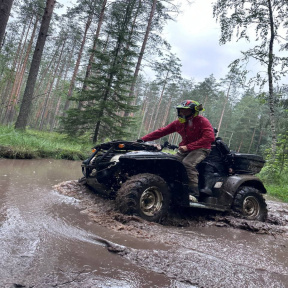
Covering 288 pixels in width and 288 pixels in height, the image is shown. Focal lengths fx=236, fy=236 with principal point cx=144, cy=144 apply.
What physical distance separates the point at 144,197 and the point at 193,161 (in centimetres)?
122

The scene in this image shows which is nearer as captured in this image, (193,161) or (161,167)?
(161,167)

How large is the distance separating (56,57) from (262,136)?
129ft

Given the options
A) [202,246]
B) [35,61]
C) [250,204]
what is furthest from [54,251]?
[35,61]

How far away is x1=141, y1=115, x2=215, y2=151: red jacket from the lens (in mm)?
4410

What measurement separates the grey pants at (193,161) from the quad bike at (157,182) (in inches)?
9.9

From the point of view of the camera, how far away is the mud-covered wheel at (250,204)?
15.5ft

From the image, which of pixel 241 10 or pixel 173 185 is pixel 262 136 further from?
pixel 173 185

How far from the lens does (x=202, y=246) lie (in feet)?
10.1

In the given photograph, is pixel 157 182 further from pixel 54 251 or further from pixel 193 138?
pixel 54 251

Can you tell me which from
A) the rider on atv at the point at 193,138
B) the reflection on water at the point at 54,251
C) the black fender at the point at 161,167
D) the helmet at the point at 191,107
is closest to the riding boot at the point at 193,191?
the rider on atv at the point at 193,138

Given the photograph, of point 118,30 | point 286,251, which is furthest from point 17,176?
point 118,30

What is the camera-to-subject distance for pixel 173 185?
13.6ft

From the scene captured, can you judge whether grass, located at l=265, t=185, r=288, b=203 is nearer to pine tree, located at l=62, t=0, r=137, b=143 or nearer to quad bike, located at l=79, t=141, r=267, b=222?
Answer: quad bike, located at l=79, t=141, r=267, b=222

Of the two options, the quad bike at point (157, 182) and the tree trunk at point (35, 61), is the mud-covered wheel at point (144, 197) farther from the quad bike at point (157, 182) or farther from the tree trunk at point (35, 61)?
the tree trunk at point (35, 61)
